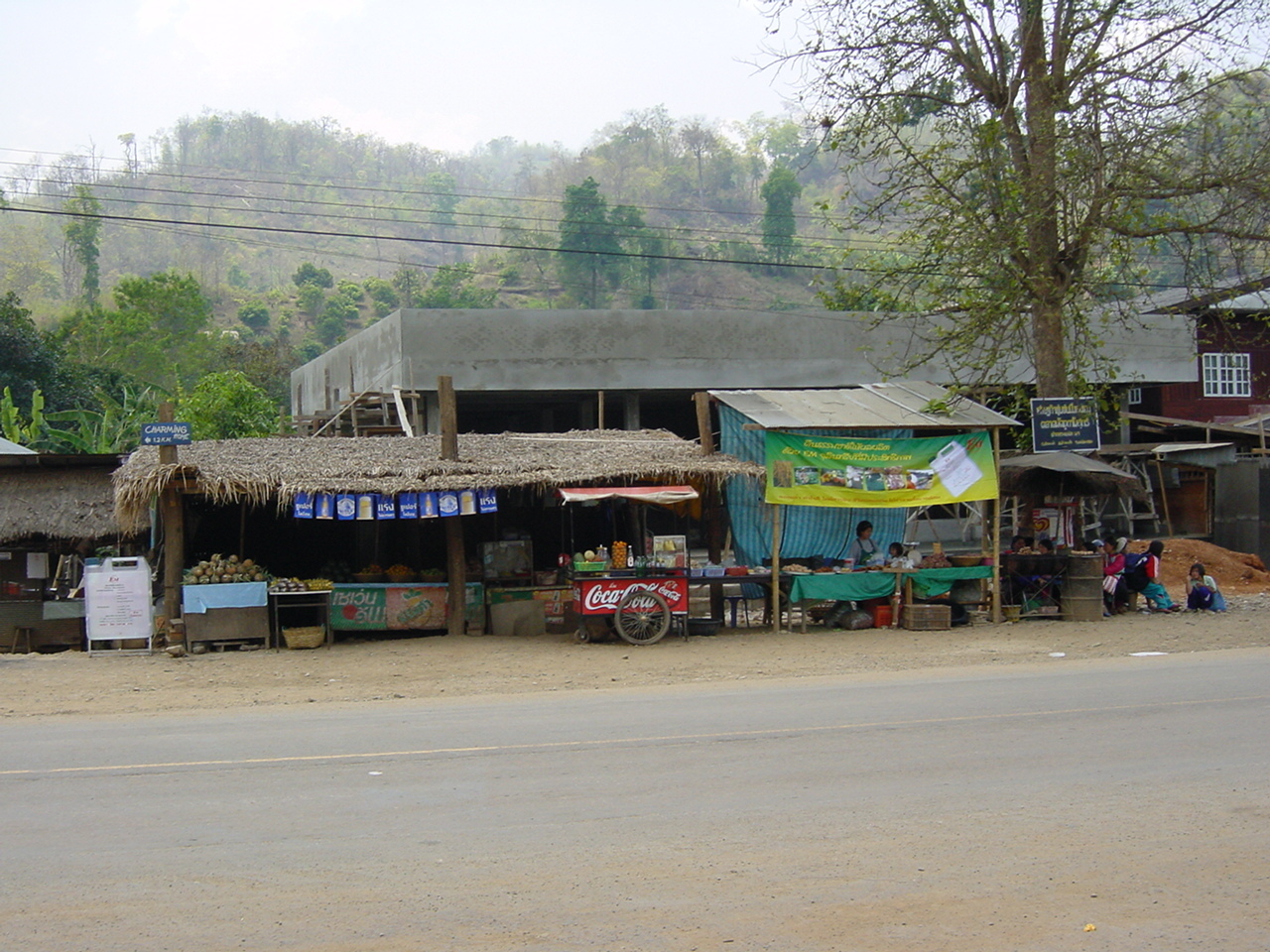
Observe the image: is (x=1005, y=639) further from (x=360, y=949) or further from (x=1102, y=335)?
(x=1102, y=335)

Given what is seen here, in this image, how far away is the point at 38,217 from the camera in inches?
5177

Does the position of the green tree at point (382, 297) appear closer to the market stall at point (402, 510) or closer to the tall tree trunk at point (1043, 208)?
the market stall at point (402, 510)

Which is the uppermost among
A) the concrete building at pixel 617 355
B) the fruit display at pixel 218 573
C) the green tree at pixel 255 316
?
the green tree at pixel 255 316

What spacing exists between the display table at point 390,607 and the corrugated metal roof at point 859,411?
201 inches

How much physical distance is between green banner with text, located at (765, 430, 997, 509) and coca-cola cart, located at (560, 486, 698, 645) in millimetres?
1542

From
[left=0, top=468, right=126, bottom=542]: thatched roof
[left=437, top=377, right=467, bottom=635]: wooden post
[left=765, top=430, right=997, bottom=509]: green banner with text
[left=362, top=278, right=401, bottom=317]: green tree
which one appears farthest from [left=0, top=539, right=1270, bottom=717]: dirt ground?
[left=362, top=278, right=401, bottom=317]: green tree

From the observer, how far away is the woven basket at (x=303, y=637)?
52.7ft

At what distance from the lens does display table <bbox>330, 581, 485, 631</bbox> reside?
16.8 metres

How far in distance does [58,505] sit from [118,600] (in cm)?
269

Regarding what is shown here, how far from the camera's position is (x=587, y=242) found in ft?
237

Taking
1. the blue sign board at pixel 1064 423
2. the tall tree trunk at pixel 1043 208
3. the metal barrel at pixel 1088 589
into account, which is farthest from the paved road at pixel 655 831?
the tall tree trunk at pixel 1043 208

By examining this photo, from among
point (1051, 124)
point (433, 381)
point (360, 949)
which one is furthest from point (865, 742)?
point (433, 381)

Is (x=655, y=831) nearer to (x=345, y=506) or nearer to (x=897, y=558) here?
(x=345, y=506)

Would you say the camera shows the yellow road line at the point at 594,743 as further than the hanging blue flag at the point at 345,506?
No
